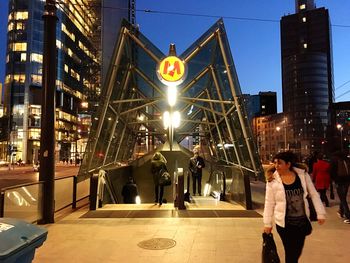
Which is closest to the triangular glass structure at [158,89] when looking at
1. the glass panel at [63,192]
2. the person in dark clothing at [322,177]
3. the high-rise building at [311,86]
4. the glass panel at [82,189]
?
the glass panel at [82,189]

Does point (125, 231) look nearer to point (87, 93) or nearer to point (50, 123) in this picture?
point (50, 123)

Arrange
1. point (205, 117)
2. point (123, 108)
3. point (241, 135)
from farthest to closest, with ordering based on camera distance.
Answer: point (205, 117)
point (123, 108)
point (241, 135)

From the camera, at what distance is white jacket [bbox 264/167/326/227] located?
4348 millimetres

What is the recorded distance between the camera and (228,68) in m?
16.9

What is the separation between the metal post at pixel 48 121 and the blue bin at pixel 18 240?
6.17 m

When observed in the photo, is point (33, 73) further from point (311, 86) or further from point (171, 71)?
point (311, 86)

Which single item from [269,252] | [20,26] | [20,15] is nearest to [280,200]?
[269,252]

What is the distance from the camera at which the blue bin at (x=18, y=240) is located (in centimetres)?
264

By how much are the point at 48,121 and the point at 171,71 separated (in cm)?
699

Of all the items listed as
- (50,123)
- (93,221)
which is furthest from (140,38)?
(93,221)

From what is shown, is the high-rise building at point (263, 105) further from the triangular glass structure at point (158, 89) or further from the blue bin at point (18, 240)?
the blue bin at point (18, 240)

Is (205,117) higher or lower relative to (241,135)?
higher

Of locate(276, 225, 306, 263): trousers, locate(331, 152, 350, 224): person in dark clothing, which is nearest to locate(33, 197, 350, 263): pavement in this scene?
locate(331, 152, 350, 224): person in dark clothing

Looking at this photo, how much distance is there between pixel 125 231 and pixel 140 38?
11409 millimetres
